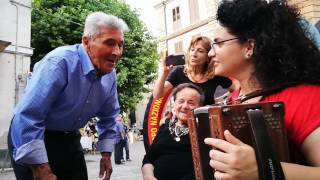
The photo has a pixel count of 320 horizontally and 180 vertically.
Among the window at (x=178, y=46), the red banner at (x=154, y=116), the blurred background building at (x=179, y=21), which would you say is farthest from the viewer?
the window at (x=178, y=46)

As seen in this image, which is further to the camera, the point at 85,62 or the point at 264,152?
the point at 85,62

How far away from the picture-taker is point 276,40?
164 cm

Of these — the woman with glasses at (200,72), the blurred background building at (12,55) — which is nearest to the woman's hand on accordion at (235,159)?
the woman with glasses at (200,72)

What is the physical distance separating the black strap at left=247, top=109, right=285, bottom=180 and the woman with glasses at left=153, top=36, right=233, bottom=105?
8.38ft

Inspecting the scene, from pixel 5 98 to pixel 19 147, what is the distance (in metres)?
11.6

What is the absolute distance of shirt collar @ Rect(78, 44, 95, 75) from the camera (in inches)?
117

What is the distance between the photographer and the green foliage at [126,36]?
1875 cm

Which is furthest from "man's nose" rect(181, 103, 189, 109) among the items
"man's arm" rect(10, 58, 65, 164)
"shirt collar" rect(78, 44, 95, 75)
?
"man's arm" rect(10, 58, 65, 164)

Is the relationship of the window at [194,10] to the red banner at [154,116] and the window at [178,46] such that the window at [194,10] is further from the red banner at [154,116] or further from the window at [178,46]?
the red banner at [154,116]

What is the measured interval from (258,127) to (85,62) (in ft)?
6.41

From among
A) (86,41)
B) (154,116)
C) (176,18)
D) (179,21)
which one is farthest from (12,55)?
(176,18)

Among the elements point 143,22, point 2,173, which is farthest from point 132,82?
point 2,173

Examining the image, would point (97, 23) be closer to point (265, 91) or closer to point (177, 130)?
point (177, 130)

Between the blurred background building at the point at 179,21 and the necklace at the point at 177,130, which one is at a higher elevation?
the blurred background building at the point at 179,21
